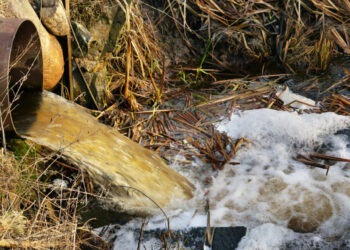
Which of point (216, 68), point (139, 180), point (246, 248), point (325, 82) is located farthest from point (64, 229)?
point (325, 82)

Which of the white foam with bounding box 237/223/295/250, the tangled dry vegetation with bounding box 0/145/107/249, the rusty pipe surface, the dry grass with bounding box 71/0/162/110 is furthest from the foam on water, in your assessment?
the rusty pipe surface

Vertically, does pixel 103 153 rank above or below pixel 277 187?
above

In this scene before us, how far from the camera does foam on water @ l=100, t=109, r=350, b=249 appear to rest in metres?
2.31

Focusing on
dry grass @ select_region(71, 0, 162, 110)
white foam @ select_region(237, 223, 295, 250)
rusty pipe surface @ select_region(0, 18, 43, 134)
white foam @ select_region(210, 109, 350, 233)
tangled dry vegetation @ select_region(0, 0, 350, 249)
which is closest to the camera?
rusty pipe surface @ select_region(0, 18, 43, 134)

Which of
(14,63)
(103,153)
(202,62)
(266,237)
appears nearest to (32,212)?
(103,153)

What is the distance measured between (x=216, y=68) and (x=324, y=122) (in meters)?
1.50

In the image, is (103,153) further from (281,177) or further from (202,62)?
(202,62)

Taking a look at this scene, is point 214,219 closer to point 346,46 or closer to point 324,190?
point 324,190

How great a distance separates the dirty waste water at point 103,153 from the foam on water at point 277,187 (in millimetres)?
170

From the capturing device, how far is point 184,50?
4332mm

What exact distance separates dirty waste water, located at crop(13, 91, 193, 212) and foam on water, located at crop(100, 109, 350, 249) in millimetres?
170

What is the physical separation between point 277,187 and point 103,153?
131cm

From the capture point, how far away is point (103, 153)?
2.48 m

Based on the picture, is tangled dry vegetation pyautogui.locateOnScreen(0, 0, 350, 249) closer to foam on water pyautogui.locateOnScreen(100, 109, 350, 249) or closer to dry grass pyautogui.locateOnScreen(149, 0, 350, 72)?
dry grass pyautogui.locateOnScreen(149, 0, 350, 72)
